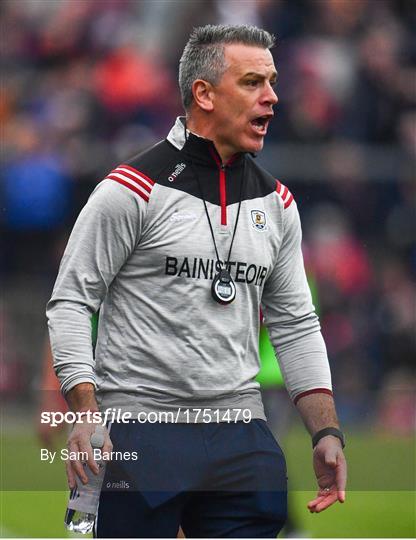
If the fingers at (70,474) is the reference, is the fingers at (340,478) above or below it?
above

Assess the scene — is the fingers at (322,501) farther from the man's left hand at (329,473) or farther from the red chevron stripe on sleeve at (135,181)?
the red chevron stripe on sleeve at (135,181)

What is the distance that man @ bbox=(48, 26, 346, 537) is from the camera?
4734 mm

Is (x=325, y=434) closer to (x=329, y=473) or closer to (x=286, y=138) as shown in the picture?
(x=329, y=473)

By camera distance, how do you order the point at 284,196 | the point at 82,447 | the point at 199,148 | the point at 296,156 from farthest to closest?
the point at 296,156 < the point at 284,196 < the point at 199,148 < the point at 82,447

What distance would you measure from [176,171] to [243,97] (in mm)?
355

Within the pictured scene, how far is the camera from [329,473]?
16.2 ft

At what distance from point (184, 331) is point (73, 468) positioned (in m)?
0.61

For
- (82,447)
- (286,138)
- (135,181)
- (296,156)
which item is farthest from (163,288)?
(286,138)

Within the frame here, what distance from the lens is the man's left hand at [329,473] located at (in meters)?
4.88

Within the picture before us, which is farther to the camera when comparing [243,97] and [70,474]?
[243,97]

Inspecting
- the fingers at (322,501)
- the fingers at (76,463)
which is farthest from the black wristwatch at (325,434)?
the fingers at (76,463)

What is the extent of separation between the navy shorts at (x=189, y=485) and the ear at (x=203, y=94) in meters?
1.12

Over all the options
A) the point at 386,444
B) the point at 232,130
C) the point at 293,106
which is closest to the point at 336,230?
the point at 293,106

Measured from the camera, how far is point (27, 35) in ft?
46.2
